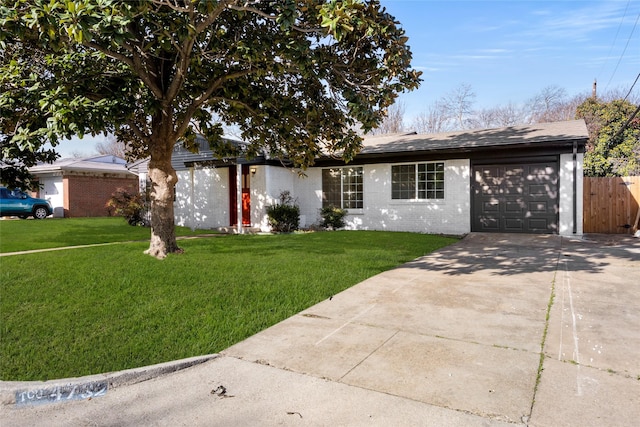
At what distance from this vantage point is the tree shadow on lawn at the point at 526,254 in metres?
7.74

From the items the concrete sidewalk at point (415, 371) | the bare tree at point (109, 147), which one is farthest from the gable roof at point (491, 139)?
the bare tree at point (109, 147)

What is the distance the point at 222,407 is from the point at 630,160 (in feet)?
73.2

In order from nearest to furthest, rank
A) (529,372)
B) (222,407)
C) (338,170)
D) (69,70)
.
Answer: (222,407) → (529,372) → (69,70) → (338,170)

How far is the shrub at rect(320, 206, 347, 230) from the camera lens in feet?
49.0

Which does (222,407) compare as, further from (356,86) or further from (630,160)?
(630,160)

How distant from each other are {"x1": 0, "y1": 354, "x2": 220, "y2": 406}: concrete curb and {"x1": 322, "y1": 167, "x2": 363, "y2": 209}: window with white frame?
1192 cm

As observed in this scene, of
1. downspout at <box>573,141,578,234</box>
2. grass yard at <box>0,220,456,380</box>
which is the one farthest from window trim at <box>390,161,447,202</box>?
grass yard at <box>0,220,456,380</box>

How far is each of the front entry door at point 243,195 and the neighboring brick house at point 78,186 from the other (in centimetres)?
953

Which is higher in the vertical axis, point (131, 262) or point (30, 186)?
point (30, 186)

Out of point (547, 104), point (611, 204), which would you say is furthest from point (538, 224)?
point (547, 104)

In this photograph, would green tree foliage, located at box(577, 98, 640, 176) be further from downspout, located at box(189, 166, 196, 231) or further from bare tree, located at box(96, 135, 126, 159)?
bare tree, located at box(96, 135, 126, 159)

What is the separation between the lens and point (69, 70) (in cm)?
720

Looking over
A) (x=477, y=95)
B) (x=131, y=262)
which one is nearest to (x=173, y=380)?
(x=131, y=262)

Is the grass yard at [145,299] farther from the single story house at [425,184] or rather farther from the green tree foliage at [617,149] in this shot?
the green tree foliage at [617,149]
